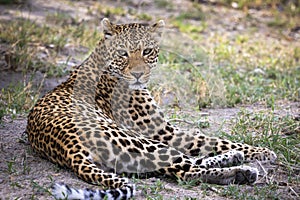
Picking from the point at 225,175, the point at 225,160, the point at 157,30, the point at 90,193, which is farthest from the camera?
the point at 157,30

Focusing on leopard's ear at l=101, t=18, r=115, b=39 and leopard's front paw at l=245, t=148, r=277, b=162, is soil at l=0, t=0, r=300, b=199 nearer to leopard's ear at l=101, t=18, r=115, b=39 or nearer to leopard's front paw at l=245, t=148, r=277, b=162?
leopard's front paw at l=245, t=148, r=277, b=162

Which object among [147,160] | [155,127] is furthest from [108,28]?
[147,160]

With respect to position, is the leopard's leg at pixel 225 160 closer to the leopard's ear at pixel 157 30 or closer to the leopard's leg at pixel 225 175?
the leopard's leg at pixel 225 175

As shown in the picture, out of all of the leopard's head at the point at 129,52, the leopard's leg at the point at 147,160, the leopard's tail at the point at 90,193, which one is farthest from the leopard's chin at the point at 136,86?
the leopard's tail at the point at 90,193

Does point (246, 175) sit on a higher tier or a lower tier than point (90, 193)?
lower

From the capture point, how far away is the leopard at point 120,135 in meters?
4.70

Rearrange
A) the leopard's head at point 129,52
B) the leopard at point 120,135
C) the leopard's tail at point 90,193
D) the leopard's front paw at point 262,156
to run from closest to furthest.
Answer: the leopard's tail at point 90,193 < the leopard at point 120,135 < the leopard's front paw at point 262,156 < the leopard's head at point 129,52

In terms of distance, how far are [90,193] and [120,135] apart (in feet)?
3.30

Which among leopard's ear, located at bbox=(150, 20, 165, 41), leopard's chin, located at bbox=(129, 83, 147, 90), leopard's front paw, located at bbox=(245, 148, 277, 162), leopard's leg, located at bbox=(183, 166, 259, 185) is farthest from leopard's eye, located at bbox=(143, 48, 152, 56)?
leopard's leg, located at bbox=(183, 166, 259, 185)

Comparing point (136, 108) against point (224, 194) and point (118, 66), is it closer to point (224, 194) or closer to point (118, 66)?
point (118, 66)

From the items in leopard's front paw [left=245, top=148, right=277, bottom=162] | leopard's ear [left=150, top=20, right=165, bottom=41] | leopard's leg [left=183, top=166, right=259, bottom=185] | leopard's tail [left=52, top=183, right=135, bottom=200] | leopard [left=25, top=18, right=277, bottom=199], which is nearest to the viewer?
leopard's tail [left=52, top=183, right=135, bottom=200]

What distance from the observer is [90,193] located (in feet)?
13.1

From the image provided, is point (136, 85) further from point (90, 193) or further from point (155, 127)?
point (90, 193)

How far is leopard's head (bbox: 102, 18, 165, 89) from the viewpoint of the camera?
584 cm
